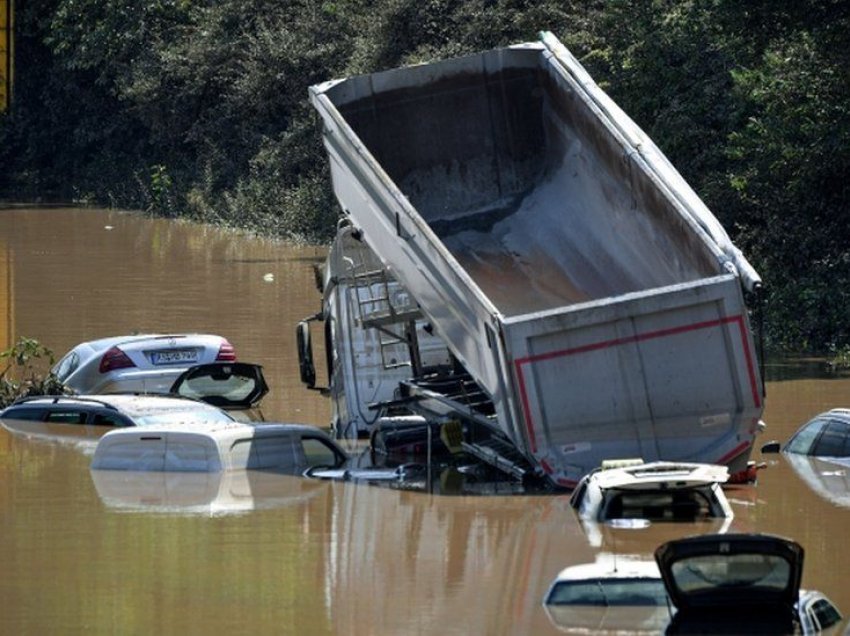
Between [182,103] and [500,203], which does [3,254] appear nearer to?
[182,103]

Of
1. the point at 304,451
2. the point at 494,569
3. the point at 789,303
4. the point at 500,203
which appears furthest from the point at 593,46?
the point at 494,569

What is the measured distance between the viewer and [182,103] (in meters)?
55.0

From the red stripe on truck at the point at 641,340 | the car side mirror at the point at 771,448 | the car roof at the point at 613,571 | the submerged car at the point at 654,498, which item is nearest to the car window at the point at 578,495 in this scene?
the submerged car at the point at 654,498

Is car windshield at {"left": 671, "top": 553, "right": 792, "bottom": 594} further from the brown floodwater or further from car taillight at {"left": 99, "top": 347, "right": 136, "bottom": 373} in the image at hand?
car taillight at {"left": 99, "top": 347, "right": 136, "bottom": 373}

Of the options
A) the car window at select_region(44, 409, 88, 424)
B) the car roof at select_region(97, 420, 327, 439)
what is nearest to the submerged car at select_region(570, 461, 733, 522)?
the car roof at select_region(97, 420, 327, 439)

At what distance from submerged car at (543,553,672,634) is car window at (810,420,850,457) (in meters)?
6.02

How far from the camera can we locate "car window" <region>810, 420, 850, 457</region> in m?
19.3

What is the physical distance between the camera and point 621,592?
12.9 meters

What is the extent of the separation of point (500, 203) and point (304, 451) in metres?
5.88

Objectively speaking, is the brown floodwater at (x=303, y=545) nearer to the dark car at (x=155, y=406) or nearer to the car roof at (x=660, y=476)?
the car roof at (x=660, y=476)

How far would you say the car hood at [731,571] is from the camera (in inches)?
460

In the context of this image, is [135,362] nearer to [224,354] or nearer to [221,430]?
[224,354]

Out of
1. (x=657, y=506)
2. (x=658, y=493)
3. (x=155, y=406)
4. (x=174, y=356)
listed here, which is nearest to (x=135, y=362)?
(x=174, y=356)

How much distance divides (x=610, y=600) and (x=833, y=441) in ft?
22.9
